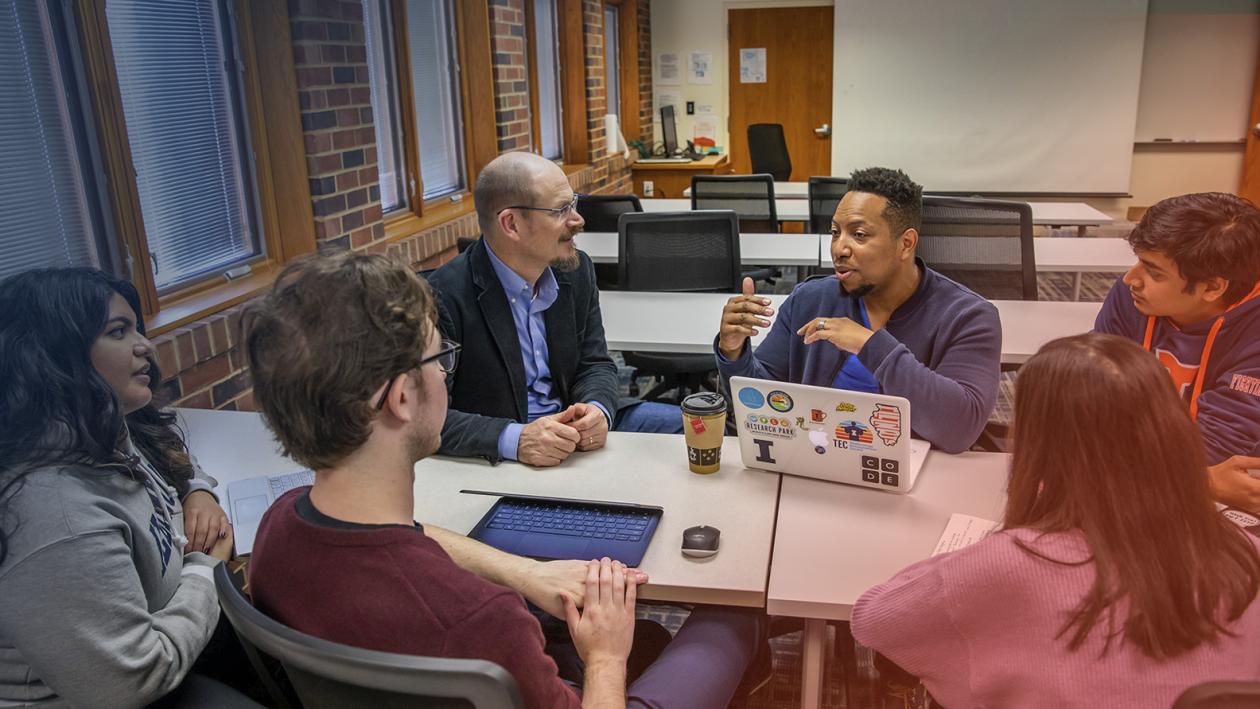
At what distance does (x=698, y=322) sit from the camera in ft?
9.65

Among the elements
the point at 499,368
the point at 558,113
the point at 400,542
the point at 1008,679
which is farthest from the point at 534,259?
the point at 558,113

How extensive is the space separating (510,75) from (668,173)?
108 inches

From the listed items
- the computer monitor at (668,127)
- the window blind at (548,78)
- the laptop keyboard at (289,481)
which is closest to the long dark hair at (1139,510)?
the laptop keyboard at (289,481)

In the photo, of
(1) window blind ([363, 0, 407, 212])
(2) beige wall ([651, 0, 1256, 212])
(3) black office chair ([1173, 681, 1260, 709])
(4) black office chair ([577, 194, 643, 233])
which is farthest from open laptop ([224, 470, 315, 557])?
(2) beige wall ([651, 0, 1256, 212])

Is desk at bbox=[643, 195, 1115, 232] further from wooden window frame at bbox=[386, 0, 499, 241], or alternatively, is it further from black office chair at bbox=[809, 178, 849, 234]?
wooden window frame at bbox=[386, 0, 499, 241]

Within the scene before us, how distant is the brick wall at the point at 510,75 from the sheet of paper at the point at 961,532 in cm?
383

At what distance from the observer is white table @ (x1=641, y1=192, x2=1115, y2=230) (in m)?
4.48

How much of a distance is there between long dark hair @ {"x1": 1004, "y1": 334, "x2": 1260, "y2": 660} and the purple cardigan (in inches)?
28.5

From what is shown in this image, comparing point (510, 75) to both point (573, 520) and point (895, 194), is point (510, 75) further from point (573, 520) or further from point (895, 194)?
point (573, 520)

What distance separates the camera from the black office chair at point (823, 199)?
182 inches

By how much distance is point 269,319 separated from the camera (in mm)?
1026

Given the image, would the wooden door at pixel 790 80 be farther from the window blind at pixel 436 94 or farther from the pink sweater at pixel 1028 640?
the pink sweater at pixel 1028 640

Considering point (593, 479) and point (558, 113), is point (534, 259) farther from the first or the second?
point (558, 113)

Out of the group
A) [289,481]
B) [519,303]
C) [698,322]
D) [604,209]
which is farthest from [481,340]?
[604,209]
